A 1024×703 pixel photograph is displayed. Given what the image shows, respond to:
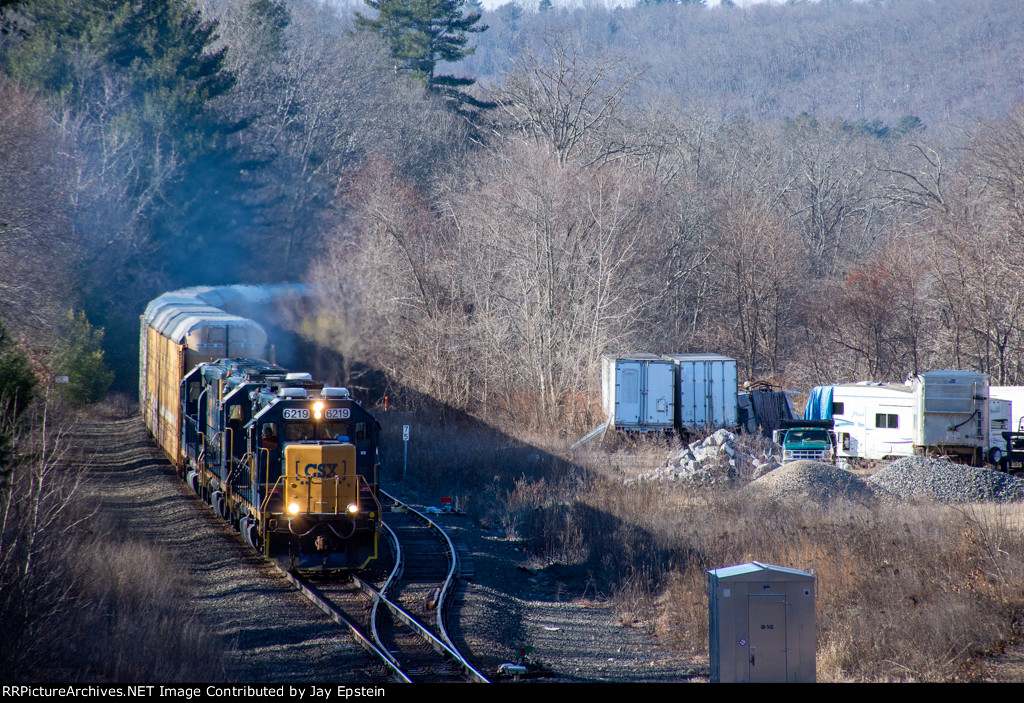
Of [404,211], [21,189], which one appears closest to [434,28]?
[404,211]

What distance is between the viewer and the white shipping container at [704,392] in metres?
29.6

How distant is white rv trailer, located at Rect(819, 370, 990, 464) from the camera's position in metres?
23.8

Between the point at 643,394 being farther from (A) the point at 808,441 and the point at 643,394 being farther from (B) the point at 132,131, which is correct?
(B) the point at 132,131

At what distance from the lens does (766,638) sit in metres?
8.50

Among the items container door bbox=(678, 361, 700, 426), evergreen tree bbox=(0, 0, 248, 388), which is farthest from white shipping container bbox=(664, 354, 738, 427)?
evergreen tree bbox=(0, 0, 248, 388)

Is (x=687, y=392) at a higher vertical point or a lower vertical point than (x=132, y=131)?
lower

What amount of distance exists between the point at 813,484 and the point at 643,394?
36.7 ft

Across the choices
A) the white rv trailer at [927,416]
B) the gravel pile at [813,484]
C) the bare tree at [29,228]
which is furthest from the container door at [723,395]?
the bare tree at [29,228]

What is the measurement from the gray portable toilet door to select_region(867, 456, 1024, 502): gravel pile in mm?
11501

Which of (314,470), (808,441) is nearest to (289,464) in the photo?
(314,470)

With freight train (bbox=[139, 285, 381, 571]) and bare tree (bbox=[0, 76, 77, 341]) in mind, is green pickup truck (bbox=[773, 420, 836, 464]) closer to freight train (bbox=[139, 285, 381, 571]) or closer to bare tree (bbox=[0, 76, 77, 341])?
freight train (bbox=[139, 285, 381, 571])

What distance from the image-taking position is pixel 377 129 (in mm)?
60938

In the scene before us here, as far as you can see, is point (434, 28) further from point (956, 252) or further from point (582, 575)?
point (582, 575)

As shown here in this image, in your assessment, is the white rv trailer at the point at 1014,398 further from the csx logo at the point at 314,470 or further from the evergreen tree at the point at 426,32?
the evergreen tree at the point at 426,32
